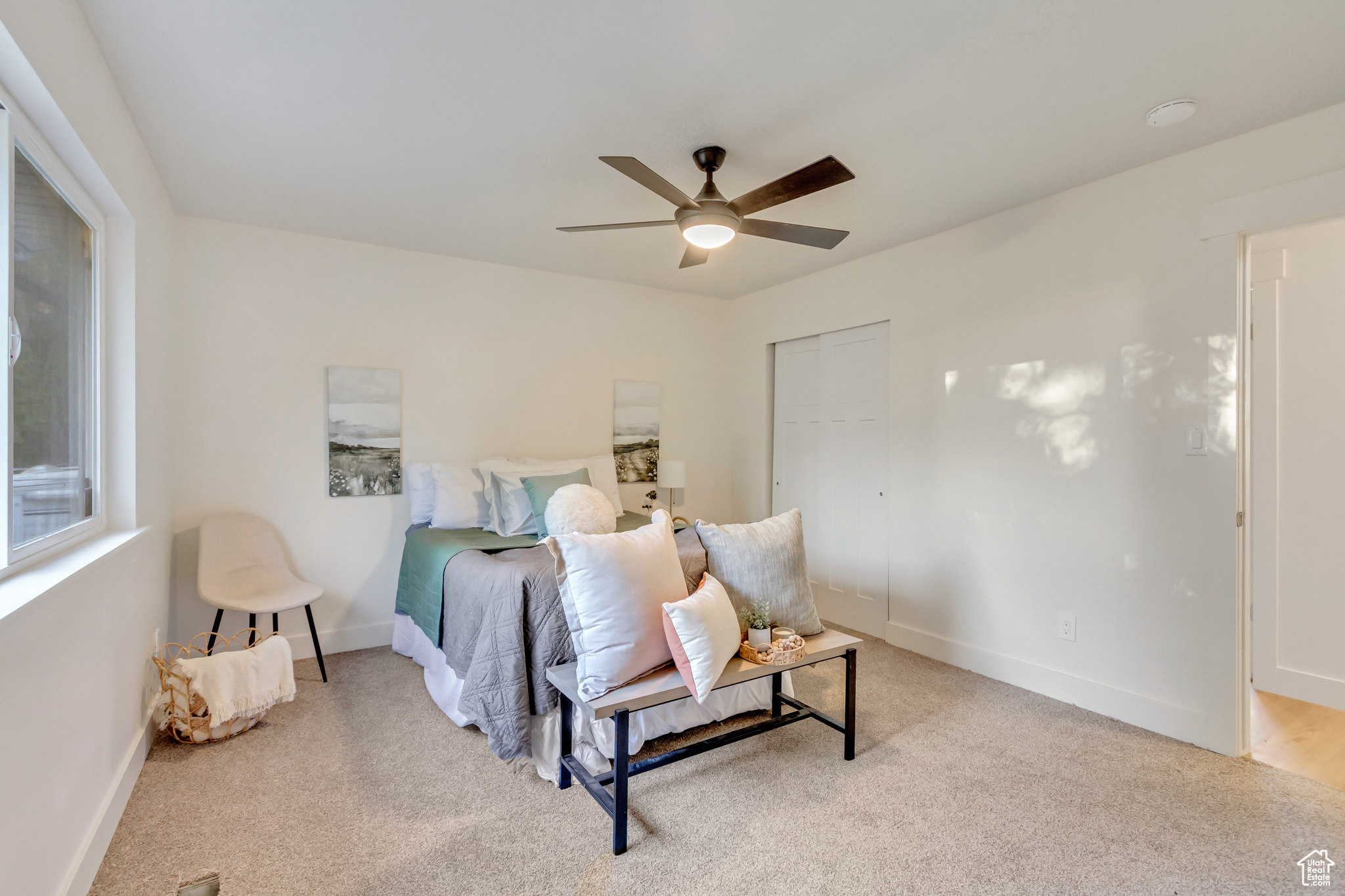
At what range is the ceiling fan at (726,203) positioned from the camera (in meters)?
2.14

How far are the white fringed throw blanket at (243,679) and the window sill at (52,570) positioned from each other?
655mm

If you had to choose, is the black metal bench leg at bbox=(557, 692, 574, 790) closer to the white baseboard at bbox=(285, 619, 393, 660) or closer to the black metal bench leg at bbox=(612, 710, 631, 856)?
the black metal bench leg at bbox=(612, 710, 631, 856)

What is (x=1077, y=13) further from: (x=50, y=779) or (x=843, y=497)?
(x=50, y=779)

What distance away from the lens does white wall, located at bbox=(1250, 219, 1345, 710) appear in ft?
9.56

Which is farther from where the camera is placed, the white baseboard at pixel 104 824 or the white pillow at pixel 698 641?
the white pillow at pixel 698 641

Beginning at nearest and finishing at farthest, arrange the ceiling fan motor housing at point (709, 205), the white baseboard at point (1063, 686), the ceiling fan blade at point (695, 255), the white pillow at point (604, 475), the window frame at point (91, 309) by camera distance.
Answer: the window frame at point (91, 309) < the ceiling fan motor housing at point (709, 205) < the white baseboard at point (1063, 686) < the ceiling fan blade at point (695, 255) < the white pillow at point (604, 475)

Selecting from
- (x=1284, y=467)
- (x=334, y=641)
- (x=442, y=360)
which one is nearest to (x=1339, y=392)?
(x=1284, y=467)

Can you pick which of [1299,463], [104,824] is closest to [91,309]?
[104,824]

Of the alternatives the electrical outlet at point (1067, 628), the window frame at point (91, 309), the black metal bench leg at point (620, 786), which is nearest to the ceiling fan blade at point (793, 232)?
the black metal bench leg at point (620, 786)

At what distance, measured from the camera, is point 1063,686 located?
2.96 m

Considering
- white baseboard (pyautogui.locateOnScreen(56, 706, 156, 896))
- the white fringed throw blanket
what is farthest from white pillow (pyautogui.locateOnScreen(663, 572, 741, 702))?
the white fringed throw blanket

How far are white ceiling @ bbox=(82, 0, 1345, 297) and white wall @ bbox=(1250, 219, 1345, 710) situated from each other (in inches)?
42.8

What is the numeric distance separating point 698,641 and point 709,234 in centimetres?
160
